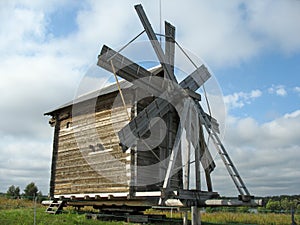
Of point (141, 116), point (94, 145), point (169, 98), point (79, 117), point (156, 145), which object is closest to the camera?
point (141, 116)

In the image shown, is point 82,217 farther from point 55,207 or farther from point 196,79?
point 196,79

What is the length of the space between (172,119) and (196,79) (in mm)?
1807

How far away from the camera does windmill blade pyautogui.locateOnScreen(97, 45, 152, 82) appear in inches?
387

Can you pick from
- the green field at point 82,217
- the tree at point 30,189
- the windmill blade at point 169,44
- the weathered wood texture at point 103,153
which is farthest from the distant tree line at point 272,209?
the tree at point 30,189

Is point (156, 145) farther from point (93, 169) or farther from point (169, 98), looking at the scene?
point (93, 169)

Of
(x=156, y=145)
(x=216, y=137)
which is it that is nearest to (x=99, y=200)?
(x=156, y=145)

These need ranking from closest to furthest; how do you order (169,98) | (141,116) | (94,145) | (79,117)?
(141,116) → (169,98) → (94,145) → (79,117)

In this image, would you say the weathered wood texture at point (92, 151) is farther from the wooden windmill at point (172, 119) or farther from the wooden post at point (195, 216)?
the wooden post at point (195, 216)

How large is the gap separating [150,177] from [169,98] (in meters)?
2.86

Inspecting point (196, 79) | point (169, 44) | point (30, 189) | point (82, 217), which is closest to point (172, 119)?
point (196, 79)

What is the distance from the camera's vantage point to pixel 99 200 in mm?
12633

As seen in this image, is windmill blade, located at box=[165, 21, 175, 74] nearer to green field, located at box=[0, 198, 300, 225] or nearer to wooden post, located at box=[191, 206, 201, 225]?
wooden post, located at box=[191, 206, 201, 225]

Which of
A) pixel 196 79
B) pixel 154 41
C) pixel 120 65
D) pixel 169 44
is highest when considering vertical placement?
pixel 169 44

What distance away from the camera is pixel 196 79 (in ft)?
40.2
